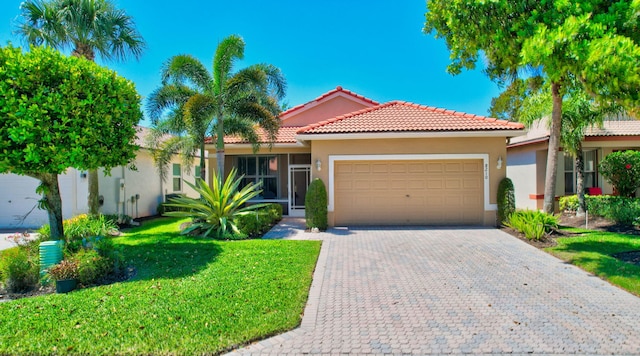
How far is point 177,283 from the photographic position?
629cm

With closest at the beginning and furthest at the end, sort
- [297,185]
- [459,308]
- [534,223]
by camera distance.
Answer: [459,308] → [534,223] → [297,185]

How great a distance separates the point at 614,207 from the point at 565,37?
9.38 metres

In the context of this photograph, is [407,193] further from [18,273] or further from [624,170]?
[18,273]

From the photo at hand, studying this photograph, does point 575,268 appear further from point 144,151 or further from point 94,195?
point 144,151

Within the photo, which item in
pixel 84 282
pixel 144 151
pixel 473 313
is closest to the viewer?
pixel 473 313

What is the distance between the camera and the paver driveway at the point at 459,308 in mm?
4156

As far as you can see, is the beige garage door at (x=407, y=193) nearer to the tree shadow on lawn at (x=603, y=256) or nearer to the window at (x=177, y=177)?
the tree shadow on lawn at (x=603, y=256)

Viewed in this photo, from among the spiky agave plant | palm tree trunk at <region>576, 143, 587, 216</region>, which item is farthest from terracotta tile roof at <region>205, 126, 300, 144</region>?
palm tree trunk at <region>576, 143, 587, 216</region>

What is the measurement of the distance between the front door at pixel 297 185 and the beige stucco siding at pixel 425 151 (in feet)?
9.99

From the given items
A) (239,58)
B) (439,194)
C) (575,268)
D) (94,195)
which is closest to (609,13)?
(575,268)

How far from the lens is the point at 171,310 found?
5.03 m

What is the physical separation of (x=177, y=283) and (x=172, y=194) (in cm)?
1410

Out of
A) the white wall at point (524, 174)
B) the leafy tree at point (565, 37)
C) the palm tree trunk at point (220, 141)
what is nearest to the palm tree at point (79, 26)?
the palm tree trunk at point (220, 141)

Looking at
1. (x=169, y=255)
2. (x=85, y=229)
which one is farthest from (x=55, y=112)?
(x=85, y=229)
